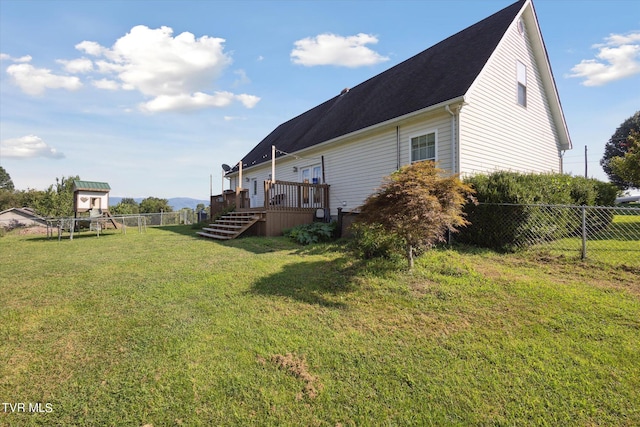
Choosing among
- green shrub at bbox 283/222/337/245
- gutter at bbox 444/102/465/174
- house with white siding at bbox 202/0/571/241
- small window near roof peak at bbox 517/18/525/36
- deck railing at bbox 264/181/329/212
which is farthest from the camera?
deck railing at bbox 264/181/329/212

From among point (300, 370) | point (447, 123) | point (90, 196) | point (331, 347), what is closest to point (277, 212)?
point (447, 123)

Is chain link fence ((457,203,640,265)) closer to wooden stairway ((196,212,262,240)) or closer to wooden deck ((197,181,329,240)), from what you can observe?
wooden deck ((197,181,329,240))

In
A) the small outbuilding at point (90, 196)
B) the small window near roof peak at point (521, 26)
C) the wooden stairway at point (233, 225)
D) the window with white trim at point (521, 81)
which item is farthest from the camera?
the small outbuilding at point (90, 196)

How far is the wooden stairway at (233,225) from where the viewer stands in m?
10.4

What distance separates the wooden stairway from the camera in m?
10.4

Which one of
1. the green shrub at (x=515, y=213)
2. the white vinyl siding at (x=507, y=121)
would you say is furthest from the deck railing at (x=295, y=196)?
the green shrub at (x=515, y=213)

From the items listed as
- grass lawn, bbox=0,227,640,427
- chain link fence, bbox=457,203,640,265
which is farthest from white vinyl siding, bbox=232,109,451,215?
grass lawn, bbox=0,227,640,427

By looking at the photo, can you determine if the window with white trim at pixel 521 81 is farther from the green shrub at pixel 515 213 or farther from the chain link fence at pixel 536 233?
the chain link fence at pixel 536 233

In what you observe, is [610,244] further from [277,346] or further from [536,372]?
[277,346]

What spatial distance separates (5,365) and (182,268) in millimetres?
3324

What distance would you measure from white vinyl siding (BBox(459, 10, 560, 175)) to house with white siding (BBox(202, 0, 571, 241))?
0.03m

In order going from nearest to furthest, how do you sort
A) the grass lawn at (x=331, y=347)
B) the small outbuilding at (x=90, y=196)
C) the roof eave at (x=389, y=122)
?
the grass lawn at (x=331, y=347) → the roof eave at (x=389, y=122) → the small outbuilding at (x=90, y=196)

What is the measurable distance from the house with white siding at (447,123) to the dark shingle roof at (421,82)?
0.17 ft

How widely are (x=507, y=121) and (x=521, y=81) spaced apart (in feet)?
6.37
